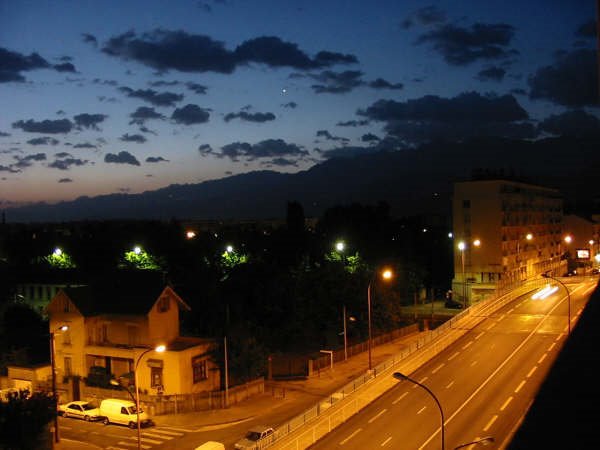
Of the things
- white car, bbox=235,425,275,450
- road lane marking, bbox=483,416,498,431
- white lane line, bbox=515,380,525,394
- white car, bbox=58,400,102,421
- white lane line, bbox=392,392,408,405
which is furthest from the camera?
white lane line, bbox=515,380,525,394

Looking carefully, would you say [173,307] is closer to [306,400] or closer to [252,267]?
[306,400]

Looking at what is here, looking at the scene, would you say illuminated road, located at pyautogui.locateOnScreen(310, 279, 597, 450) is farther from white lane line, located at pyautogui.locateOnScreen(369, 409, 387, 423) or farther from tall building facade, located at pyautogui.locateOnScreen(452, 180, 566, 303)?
tall building facade, located at pyautogui.locateOnScreen(452, 180, 566, 303)

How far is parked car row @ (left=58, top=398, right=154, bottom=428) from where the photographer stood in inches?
1313

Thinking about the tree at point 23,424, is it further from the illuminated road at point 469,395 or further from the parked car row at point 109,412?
the illuminated road at point 469,395

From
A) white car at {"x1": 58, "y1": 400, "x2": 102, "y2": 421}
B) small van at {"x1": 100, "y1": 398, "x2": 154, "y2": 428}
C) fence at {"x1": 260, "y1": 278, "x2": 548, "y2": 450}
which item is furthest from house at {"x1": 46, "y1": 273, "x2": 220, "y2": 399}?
fence at {"x1": 260, "y1": 278, "x2": 548, "y2": 450}

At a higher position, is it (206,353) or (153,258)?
(153,258)

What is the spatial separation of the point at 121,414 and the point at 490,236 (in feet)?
219

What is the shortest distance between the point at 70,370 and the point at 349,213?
7535cm

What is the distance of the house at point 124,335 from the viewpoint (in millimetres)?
37656

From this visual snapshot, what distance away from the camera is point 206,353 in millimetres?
38406

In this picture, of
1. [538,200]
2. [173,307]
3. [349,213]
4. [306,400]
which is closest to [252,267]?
[173,307]

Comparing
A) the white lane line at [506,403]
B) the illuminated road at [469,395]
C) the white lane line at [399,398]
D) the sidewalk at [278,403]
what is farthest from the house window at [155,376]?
the white lane line at [506,403]

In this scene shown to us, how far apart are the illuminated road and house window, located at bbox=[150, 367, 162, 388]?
477 inches

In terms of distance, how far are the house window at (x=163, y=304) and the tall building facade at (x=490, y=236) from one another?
5162 centimetres
